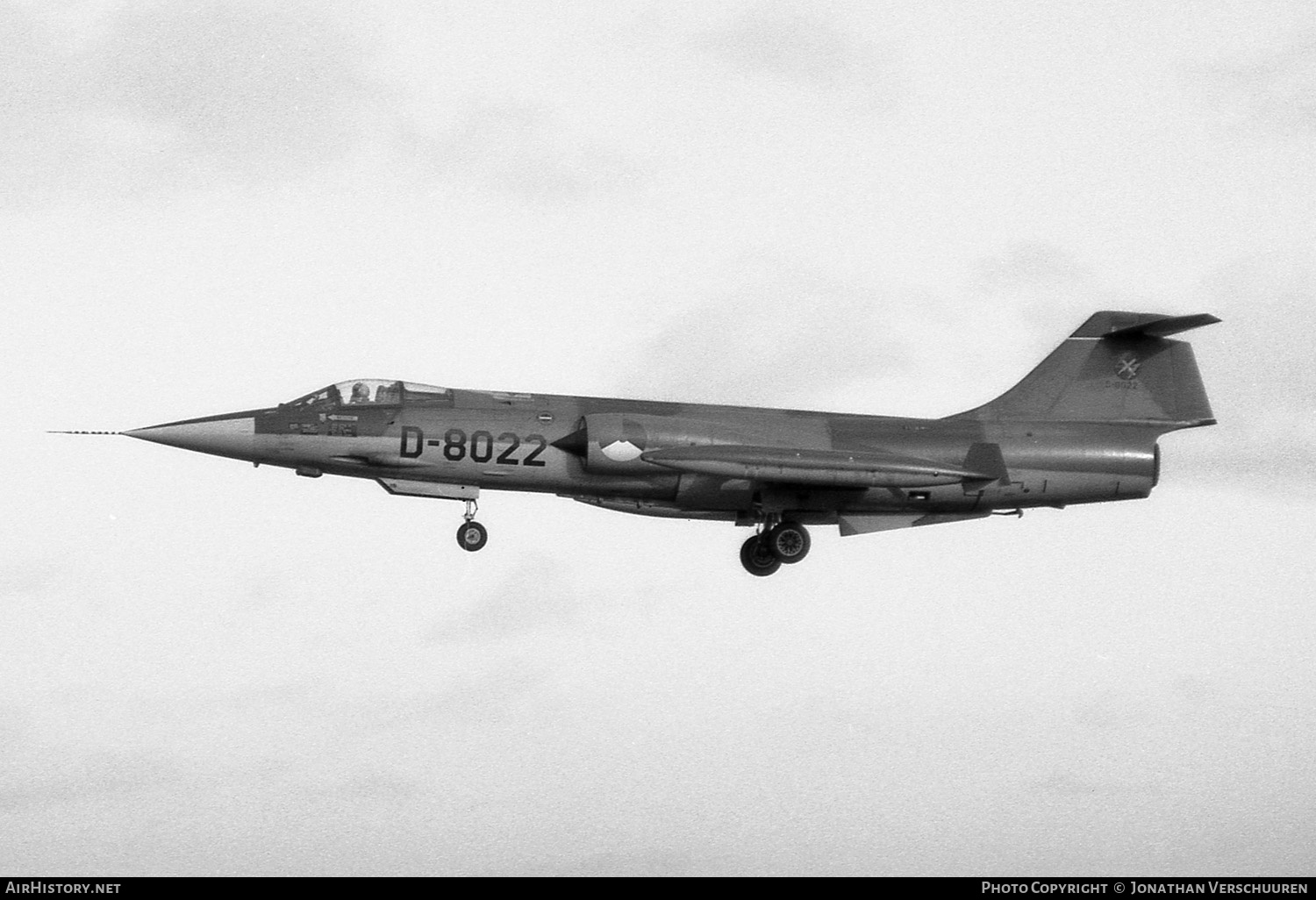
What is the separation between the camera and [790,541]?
3281 centimetres

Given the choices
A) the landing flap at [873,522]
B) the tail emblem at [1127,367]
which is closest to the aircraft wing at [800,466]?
the landing flap at [873,522]

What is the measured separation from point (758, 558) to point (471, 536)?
5328 millimetres

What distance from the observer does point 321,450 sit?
1236 inches

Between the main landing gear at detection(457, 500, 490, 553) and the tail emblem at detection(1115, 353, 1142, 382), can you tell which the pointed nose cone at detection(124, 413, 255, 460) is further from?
the tail emblem at detection(1115, 353, 1142, 382)

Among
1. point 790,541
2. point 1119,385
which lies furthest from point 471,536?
point 1119,385

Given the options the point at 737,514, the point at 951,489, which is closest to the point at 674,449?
the point at 737,514

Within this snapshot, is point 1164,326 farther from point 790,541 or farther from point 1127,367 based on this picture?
point 790,541

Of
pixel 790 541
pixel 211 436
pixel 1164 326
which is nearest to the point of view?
pixel 211 436

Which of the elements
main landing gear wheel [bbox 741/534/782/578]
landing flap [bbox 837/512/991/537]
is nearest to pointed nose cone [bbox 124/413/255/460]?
main landing gear wheel [bbox 741/534/782/578]

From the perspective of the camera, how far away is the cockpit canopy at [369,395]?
1249 inches

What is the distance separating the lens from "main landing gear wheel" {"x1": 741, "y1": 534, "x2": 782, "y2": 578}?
33406mm
